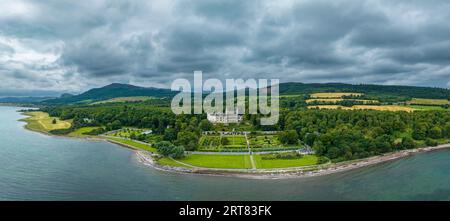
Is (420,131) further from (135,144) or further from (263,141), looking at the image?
(135,144)

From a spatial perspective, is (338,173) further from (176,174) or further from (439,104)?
(439,104)

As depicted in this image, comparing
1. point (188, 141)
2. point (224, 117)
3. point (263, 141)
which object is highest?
point (224, 117)

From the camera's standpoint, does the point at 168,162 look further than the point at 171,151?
No

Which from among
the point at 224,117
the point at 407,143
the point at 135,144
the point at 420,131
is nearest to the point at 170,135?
the point at 135,144

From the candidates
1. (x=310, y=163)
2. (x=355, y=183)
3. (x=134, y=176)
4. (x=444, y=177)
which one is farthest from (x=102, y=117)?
(x=444, y=177)

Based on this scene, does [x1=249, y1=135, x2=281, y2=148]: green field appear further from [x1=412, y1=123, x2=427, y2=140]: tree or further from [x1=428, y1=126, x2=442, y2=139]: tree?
[x1=428, y1=126, x2=442, y2=139]: tree

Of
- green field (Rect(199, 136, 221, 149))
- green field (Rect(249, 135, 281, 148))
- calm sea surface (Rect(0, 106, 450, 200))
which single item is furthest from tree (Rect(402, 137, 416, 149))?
green field (Rect(199, 136, 221, 149))

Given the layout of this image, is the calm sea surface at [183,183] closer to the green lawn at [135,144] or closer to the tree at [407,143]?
the tree at [407,143]
